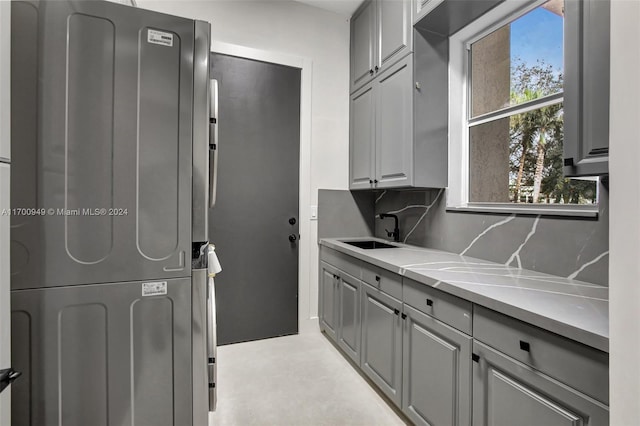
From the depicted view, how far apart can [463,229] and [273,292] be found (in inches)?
63.3

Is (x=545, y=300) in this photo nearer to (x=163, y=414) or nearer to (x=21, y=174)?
(x=163, y=414)

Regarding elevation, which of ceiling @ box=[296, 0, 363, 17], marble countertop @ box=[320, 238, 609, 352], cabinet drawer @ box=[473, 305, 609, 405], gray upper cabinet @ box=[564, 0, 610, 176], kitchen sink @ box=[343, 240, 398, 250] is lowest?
cabinet drawer @ box=[473, 305, 609, 405]

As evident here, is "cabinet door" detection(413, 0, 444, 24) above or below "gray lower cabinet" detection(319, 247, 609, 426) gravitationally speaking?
above

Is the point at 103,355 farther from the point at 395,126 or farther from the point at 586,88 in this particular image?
the point at 395,126

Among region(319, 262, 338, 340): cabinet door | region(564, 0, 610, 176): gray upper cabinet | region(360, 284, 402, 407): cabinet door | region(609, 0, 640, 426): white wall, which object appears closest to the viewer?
region(609, 0, 640, 426): white wall

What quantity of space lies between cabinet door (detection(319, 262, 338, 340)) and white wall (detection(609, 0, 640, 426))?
193 cm

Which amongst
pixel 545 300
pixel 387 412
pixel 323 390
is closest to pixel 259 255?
pixel 323 390

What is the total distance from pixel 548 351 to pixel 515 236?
0.88 metres

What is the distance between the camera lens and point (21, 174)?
986 millimetres

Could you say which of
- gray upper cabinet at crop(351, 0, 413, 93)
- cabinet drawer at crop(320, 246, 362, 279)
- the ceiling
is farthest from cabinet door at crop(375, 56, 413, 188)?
the ceiling

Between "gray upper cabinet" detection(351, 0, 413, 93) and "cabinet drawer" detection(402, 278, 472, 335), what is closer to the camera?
"cabinet drawer" detection(402, 278, 472, 335)

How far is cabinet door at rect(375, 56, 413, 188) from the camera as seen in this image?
2145 mm

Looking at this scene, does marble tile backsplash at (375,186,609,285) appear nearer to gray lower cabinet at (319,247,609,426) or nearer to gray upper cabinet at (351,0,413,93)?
gray lower cabinet at (319,247,609,426)

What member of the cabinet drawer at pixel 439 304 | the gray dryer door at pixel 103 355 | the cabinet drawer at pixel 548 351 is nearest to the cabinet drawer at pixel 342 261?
the cabinet drawer at pixel 439 304
